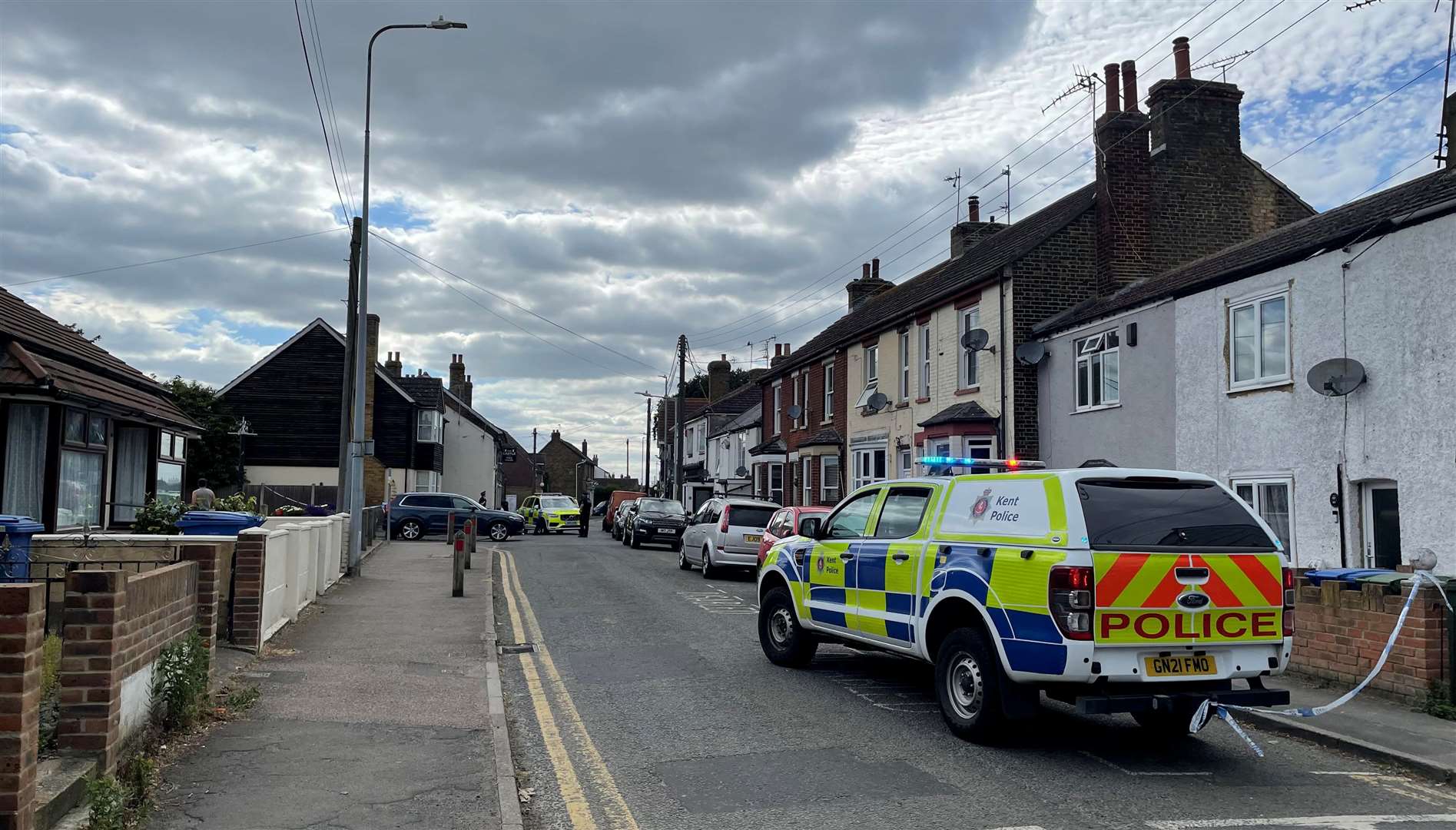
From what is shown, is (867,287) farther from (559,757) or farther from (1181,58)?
(559,757)

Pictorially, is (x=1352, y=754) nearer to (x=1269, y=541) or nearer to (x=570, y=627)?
(x=1269, y=541)

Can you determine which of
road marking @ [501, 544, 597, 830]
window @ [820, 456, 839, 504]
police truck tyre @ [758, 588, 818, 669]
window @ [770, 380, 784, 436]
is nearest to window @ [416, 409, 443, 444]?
window @ [770, 380, 784, 436]

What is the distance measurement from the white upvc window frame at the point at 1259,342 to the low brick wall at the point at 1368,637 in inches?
225

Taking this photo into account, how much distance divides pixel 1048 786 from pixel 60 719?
5.36m

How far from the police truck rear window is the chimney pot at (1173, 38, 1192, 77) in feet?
54.5

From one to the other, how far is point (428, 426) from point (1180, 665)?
4885cm

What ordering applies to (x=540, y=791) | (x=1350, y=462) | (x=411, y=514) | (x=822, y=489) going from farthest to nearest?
(x=411, y=514) < (x=822, y=489) < (x=1350, y=462) < (x=540, y=791)

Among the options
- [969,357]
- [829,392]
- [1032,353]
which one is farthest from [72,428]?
[829,392]

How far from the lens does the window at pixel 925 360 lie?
2562 centimetres

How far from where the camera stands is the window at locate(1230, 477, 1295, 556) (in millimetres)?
15023

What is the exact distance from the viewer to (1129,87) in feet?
72.6

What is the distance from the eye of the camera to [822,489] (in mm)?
32062

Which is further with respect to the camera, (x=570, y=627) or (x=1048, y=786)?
(x=570, y=627)

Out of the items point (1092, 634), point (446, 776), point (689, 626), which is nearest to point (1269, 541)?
point (1092, 634)
